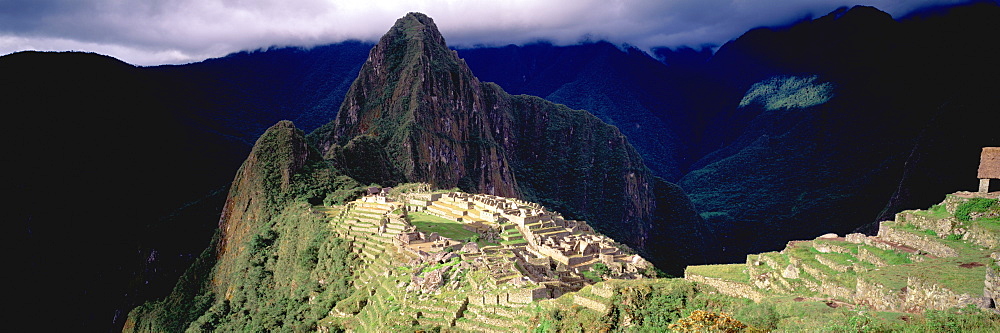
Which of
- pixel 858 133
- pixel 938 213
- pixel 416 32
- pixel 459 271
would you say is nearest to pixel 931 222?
pixel 938 213

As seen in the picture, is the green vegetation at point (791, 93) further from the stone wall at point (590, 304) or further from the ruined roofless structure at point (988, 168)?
the stone wall at point (590, 304)

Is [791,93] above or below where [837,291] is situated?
above

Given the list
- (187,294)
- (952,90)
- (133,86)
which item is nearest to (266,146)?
(187,294)

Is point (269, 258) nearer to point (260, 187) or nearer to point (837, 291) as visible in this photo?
point (260, 187)

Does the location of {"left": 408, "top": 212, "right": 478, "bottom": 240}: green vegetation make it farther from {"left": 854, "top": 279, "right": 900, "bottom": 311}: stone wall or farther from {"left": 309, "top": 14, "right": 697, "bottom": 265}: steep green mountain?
{"left": 309, "top": 14, "right": 697, "bottom": 265}: steep green mountain

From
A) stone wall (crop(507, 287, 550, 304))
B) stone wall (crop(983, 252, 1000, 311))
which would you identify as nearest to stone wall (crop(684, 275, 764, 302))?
stone wall (crop(983, 252, 1000, 311))

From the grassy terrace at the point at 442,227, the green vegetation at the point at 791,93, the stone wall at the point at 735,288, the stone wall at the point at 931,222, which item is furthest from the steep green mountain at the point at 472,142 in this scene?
the stone wall at the point at 931,222

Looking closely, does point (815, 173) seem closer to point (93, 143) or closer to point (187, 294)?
point (187, 294)
